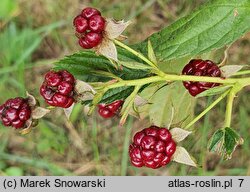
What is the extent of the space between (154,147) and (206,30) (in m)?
0.26

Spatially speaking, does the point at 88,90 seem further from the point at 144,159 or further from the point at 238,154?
the point at 238,154

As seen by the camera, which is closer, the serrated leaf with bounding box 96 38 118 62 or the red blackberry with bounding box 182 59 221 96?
the serrated leaf with bounding box 96 38 118 62

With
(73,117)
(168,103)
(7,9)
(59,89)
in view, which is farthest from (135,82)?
(7,9)

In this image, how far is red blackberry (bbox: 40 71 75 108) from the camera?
39.4 inches

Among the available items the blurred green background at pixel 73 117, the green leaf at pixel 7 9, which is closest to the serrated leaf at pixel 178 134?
the blurred green background at pixel 73 117

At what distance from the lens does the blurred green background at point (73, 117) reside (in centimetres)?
190

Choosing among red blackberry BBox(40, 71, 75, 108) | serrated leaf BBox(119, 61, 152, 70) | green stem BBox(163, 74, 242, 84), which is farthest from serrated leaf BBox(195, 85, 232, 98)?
red blackberry BBox(40, 71, 75, 108)

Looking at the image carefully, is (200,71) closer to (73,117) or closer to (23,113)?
(23,113)

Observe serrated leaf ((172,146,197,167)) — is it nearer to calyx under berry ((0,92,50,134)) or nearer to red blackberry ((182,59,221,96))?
red blackberry ((182,59,221,96))

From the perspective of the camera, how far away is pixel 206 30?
110cm

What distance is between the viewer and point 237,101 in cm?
191

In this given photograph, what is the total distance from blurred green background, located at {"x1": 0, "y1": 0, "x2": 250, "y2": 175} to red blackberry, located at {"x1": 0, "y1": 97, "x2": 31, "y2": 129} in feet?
2.73

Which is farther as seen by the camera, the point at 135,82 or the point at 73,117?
the point at 73,117

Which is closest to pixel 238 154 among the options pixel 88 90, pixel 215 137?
pixel 215 137
